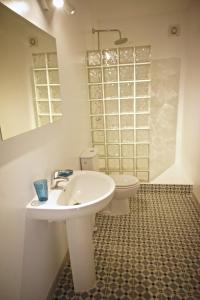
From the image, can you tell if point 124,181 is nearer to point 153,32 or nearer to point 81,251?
point 81,251

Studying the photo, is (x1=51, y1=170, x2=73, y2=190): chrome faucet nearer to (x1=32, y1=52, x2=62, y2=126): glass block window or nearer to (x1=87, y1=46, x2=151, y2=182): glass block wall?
(x1=32, y1=52, x2=62, y2=126): glass block window

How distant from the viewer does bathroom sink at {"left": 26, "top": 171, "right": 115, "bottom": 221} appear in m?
1.00

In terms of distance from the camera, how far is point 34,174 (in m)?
1.16

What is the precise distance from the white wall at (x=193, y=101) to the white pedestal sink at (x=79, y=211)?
144cm

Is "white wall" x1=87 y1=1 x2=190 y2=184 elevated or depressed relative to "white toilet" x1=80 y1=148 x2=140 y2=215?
elevated

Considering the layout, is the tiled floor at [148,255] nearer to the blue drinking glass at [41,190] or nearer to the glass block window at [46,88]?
the blue drinking glass at [41,190]

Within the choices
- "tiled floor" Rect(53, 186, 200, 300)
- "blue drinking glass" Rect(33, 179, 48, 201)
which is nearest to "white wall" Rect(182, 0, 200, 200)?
"tiled floor" Rect(53, 186, 200, 300)

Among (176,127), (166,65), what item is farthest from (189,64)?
(176,127)

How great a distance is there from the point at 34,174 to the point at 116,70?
1.81m

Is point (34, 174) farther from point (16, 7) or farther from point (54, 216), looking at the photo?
point (16, 7)

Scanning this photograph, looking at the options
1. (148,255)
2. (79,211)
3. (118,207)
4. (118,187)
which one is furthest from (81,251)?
(118,207)

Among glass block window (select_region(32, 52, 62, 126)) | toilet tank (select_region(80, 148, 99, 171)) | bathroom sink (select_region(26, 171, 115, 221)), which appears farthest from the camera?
toilet tank (select_region(80, 148, 99, 171))

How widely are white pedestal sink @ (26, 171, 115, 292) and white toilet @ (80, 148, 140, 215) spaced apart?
59cm

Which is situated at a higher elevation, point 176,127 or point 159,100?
point 159,100
